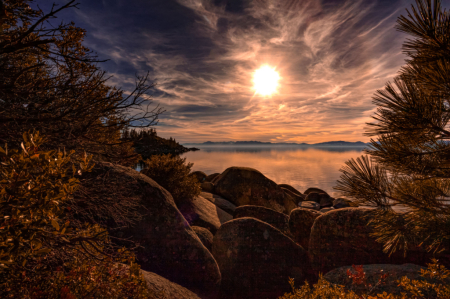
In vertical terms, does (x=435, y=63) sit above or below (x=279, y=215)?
above

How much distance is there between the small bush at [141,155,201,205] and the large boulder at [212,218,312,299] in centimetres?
298

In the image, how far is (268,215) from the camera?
30.9 ft

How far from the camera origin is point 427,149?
3.90 meters

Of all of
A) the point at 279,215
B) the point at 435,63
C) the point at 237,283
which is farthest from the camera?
the point at 279,215

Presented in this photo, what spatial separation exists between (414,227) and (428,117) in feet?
8.09

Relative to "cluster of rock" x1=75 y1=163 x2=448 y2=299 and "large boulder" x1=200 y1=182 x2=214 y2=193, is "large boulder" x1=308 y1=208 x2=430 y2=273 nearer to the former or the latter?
"cluster of rock" x1=75 y1=163 x2=448 y2=299

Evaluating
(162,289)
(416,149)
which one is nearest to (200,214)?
(162,289)

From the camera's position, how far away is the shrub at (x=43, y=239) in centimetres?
163

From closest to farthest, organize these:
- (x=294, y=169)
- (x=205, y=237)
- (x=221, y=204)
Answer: (x=205, y=237), (x=221, y=204), (x=294, y=169)

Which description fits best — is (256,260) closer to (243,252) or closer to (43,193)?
(243,252)

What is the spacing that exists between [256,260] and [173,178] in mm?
5049

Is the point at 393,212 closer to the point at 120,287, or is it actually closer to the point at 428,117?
the point at 428,117

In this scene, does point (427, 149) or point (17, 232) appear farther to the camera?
point (427, 149)

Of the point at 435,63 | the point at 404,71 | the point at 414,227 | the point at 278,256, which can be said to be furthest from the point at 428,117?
the point at 278,256
